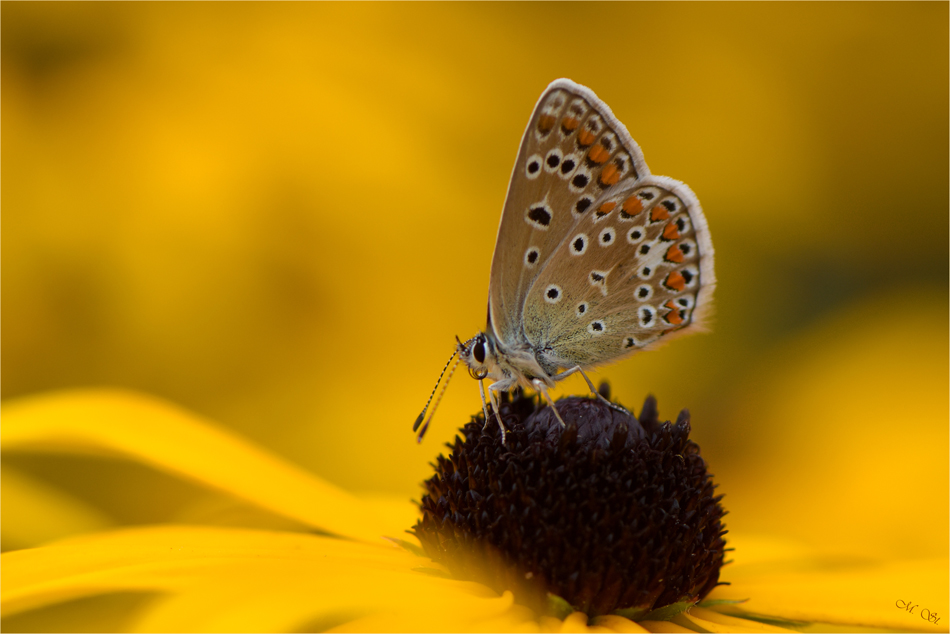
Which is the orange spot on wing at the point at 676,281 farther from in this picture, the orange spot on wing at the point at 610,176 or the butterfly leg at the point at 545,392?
the butterfly leg at the point at 545,392

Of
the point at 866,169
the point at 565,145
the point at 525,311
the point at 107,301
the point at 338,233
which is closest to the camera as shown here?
the point at 565,145

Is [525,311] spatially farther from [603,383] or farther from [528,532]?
[528,532]

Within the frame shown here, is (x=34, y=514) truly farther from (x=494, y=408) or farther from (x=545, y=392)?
(x=545, y=392)

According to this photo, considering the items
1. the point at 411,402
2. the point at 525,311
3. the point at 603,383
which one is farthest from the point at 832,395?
the point at 525,311

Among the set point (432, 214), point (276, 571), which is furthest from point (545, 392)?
point (432, 214)

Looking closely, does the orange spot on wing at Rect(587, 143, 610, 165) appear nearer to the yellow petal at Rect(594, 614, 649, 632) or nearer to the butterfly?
the butterfly

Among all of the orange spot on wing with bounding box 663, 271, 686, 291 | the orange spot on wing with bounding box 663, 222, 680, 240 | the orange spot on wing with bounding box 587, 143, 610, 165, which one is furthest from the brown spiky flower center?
the orange spot on wing with bounding box 587, 143, 610, 165

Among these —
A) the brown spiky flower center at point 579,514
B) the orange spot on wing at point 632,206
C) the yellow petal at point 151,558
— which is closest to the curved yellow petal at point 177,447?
the yellow petal at point 151,558
